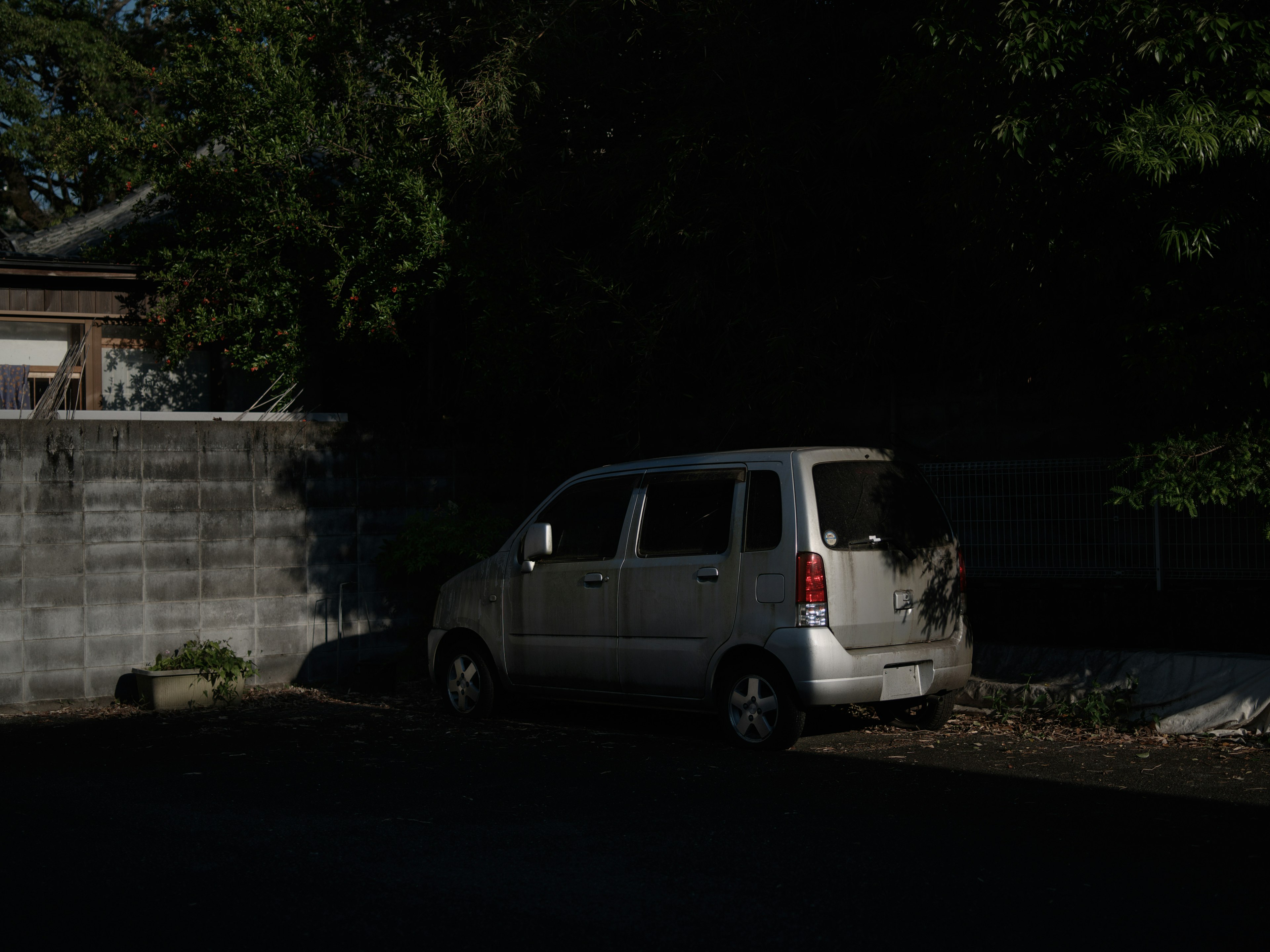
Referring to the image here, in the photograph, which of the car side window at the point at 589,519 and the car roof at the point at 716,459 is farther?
the car side window at the point at 589,519

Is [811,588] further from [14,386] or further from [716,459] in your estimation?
[14,386]

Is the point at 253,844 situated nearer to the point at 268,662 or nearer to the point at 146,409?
the point at 268,662

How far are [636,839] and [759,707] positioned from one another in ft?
6.90

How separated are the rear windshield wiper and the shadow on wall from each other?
8638 millimetres

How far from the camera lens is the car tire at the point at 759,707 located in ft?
23.4

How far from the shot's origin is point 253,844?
5309 millimetres

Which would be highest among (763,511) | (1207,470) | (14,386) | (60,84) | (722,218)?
(60,84)

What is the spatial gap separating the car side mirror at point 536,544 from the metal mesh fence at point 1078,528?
3164 mm

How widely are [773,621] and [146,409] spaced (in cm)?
928

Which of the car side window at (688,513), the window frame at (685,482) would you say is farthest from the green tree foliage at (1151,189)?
the car side window at (688,513)

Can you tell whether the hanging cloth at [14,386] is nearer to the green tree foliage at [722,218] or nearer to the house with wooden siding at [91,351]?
the house with wooden siding at [91,351]

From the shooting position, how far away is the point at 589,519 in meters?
8.40

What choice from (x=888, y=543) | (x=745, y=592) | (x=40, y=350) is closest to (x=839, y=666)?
(x=745, y=592)

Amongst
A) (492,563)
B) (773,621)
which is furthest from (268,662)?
(773,621)
